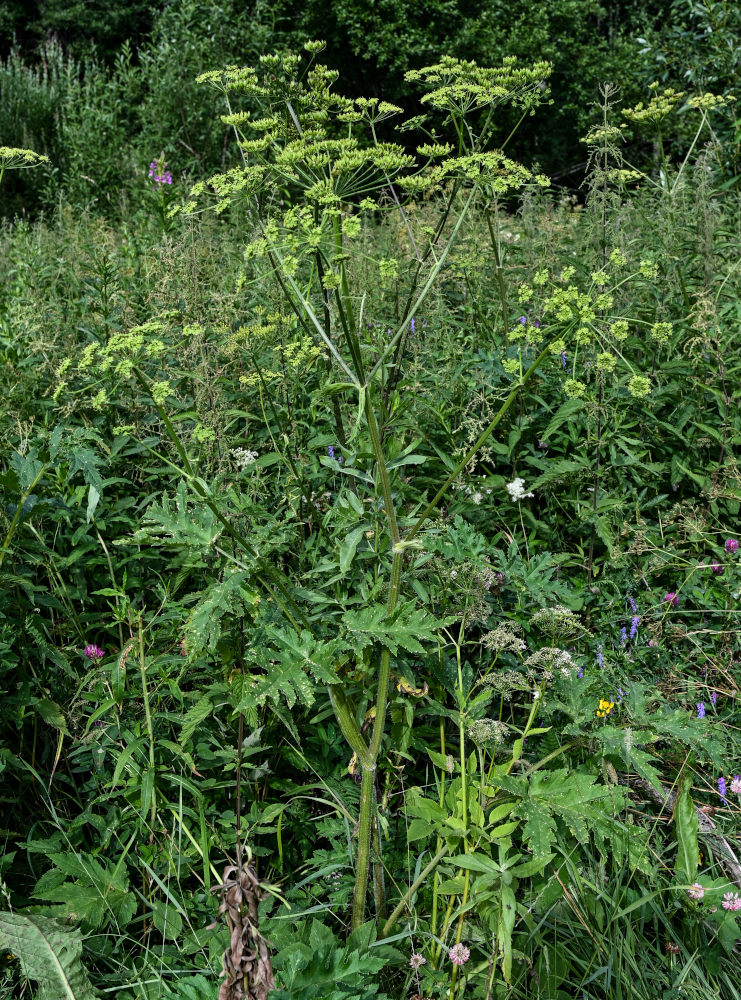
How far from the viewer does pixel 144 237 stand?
502 cm

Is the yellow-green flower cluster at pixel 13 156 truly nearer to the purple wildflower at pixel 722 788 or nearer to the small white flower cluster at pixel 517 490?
the small white flower cluster at pixel 517 490

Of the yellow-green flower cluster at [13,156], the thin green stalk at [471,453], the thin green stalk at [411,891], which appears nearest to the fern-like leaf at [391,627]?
the thin green stalk at [471,453]

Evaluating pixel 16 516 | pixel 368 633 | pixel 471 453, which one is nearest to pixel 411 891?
pixel 368 633

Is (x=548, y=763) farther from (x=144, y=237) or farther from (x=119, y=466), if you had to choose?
(x=144, y=237)

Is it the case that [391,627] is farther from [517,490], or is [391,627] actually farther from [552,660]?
[517,490]

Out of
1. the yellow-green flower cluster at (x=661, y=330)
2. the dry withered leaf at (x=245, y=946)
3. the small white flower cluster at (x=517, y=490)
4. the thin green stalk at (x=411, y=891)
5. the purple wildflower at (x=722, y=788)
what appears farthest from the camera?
the small white flower cluster at (x=517, y=490)

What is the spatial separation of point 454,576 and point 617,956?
0.90 meters

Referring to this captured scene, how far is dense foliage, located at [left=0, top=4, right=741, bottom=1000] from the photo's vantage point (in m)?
1.72

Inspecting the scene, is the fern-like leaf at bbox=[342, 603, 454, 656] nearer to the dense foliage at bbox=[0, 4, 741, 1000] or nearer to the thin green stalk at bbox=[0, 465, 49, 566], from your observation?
the dense foliage at bbox=[0, 4, 741, 1000]

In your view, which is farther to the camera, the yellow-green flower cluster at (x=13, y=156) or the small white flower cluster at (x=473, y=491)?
the small white flower cluster at (x=473, y=491)

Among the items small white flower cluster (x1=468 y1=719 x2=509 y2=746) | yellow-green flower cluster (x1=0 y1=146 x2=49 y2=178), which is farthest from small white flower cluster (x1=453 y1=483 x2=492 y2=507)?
yellow-green flower cluster (x1=0 y1=146 x2=49 y2=178)

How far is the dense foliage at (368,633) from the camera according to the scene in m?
1.72

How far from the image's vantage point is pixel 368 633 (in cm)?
167

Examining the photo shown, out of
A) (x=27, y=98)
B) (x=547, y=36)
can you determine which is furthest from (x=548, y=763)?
(x=547, y=36)
